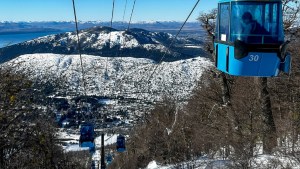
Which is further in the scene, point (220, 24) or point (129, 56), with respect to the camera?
point (129, 56)

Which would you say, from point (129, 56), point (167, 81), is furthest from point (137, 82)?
point (129, 56)

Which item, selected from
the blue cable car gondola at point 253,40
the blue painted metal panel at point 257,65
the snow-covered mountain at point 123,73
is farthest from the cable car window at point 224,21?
the snow-covered mountain at point 123,73

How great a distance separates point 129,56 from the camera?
150 metres

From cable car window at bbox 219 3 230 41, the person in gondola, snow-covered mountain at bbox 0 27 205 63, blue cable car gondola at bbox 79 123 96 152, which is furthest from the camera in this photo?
snow-covered mountain at bbox 0 27 205 63

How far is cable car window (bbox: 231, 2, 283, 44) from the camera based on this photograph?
7297 mm

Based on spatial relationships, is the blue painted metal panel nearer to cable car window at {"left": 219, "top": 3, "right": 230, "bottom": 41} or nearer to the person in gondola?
the person in gondola

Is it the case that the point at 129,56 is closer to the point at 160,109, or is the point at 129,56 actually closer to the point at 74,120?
the point at 74,120

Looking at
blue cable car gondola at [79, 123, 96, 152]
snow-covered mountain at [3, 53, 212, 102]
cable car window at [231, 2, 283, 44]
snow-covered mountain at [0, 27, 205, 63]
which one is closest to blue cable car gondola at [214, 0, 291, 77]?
cable car window at [231, 2, 283, 44]

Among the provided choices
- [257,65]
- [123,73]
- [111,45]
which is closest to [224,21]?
[257,65]

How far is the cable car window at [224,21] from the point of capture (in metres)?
7.86

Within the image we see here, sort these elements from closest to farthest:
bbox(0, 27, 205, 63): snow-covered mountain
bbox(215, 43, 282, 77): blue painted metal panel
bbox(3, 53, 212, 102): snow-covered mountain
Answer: bbox(215, 43, 282, 77): blue painted metal panel < bbox(3, 53, 212, 102): snow-covered mountain < bbox(0, 27, 205, 63): snow-covered mountain

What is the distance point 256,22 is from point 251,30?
277mm

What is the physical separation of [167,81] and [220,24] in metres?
95.0

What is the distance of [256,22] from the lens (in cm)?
754
